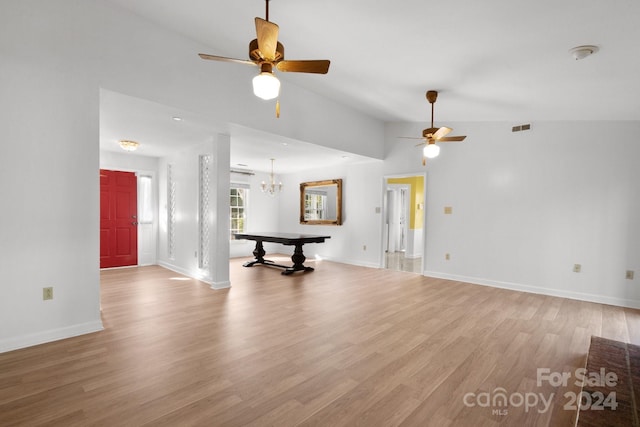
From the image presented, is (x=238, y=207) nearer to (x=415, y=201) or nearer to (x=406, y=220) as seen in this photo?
(x=406, y=220)

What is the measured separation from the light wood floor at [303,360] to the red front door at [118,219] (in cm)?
216

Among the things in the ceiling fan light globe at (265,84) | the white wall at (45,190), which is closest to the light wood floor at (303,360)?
the white wall at (45,190)

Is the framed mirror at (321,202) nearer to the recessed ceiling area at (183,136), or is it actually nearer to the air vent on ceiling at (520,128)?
the recessed ceiling area at (183,136)

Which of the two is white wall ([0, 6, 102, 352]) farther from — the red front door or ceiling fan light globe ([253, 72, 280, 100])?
the red front door

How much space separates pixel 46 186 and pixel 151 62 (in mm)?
1558

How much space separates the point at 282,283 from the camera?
16.4ft

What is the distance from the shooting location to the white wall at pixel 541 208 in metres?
4.08

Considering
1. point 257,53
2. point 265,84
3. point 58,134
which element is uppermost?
point 257,53

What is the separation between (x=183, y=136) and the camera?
4.64 meters

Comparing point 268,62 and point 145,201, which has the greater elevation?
point 268,62

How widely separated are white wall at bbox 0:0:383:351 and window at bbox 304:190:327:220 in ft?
15.5

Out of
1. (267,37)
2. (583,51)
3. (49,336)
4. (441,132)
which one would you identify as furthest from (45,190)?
(583,51)

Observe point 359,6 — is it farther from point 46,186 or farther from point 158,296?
point 158,296

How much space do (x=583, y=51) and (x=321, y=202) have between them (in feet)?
18.9
